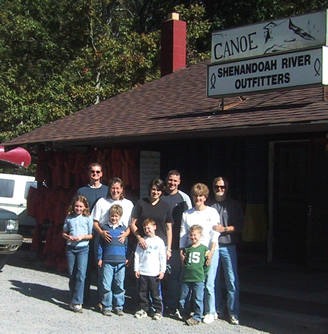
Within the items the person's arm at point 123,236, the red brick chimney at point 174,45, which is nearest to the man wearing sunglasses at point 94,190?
the person's arm at point 123,236

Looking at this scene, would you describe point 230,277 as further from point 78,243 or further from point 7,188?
point 7,188

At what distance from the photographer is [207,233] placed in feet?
23.0

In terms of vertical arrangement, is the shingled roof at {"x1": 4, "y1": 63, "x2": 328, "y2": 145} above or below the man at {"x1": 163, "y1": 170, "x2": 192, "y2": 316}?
above

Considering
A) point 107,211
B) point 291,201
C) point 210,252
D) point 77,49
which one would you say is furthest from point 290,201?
point 77,49

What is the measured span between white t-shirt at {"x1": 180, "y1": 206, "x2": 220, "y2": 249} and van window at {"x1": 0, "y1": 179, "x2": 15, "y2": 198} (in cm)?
914

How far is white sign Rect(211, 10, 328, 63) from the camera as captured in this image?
26.9 ft

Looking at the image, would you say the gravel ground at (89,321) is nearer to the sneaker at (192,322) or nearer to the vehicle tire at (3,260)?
the sneaker at (192,322)

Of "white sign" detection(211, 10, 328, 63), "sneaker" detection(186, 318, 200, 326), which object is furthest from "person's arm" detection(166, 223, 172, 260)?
"white sign" detection(211, 10, 328, 63)

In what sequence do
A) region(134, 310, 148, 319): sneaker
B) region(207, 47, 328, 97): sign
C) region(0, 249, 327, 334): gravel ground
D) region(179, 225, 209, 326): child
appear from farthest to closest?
region(207, 47, 328, 97): sign
region(134, 310, 148, 319): sneaker
region(179, 225, 209, 326): child
region(0, 249, 327, 334): gravel ground

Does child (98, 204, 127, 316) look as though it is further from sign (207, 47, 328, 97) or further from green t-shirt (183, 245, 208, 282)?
sign (207, 47, 328, 97)

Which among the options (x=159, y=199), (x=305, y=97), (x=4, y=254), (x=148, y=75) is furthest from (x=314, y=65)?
(x=148, y=75)

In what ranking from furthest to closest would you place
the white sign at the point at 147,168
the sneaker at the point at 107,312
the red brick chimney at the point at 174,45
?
the red brick chimney at the point at 174,45, the white sign at the point at 147,168, the sneaker at the point at 107,312

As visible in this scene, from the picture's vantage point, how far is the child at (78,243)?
757 cm

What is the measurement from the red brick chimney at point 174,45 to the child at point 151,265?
836 centimetres
